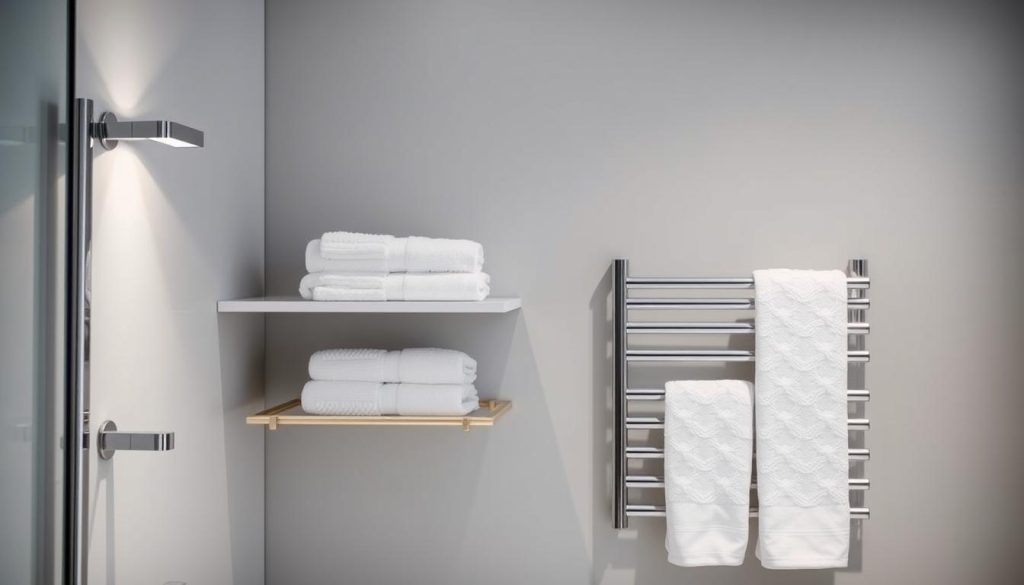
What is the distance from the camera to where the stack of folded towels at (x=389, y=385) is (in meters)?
1.66

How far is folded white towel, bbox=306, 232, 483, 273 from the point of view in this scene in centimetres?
164

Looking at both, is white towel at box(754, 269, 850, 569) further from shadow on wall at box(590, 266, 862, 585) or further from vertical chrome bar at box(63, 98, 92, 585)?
vertical chrome bar at box(63, 98, 92, 585)

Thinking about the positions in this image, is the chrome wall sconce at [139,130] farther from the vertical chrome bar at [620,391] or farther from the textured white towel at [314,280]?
the vertical chrome bar at [620,391]

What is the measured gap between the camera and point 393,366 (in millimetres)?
1683

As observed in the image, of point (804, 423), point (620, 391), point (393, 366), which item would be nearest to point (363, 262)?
point (393, 366)

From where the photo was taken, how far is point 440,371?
1.66 metres

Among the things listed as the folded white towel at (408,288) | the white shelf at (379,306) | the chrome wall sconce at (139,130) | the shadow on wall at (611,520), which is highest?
the chrome wall sconce at (139,130)

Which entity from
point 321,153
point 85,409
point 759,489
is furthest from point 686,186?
point 85,409

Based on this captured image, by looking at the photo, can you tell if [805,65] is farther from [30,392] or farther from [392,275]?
[30,392]

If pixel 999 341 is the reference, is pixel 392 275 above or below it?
above

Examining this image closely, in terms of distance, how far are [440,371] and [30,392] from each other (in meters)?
0.83

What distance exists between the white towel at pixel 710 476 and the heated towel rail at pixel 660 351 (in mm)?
54

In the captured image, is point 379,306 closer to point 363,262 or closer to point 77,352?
point 363,262

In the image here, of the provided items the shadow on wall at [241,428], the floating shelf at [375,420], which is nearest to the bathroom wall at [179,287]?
the shadow on wall at [241,428]
